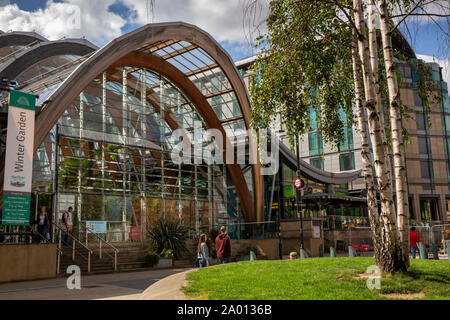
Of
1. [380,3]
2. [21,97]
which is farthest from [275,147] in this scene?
[380,3]

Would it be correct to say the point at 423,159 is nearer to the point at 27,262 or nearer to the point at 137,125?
the point at 137,125

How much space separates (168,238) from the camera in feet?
75.9

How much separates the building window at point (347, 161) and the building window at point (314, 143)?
11.2 feet

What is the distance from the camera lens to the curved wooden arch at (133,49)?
840 inches

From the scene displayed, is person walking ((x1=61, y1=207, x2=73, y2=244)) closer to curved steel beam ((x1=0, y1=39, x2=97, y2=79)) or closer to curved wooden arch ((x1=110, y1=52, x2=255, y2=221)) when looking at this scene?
curved wooden arch ((x1=110, y1=52, x2=255, y2=221))

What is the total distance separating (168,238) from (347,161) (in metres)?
40.3

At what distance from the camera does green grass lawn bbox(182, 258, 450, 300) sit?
23.8ft

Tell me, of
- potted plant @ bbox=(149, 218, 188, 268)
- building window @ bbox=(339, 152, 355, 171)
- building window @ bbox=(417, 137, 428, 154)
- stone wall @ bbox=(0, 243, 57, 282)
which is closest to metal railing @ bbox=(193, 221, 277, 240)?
potted plant @ bbox=(149, 218, 188, 268)

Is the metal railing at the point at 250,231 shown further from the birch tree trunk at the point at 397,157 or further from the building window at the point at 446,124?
the building window at the point at 446,124

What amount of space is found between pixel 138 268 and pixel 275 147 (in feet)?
70.7

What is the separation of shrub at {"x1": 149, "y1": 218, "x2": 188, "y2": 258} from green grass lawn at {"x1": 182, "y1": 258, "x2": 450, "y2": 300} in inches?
525

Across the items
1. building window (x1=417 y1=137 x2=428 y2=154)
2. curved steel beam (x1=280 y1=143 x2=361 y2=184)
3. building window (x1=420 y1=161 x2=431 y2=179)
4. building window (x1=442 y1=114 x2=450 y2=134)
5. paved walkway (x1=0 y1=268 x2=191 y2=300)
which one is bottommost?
paved walkway (x1=0 y1=268 x2=191 y2=300)

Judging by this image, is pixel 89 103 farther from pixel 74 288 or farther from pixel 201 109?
pixel 74 288

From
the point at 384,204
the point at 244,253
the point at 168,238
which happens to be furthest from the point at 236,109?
the point at 384,204
